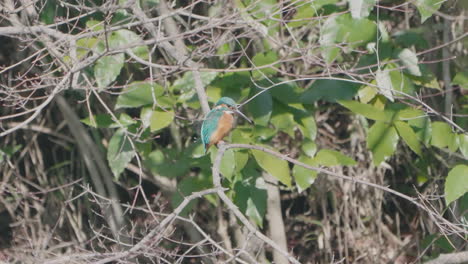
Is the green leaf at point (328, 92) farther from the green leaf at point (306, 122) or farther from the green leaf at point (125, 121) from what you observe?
the green leaf at point (125, 121)

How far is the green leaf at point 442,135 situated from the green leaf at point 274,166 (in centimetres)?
76

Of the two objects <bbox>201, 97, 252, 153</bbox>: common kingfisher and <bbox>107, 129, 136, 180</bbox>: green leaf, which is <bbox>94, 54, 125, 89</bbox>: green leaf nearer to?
<bbox>107, 129, 136, 180</bbox>: green leaf

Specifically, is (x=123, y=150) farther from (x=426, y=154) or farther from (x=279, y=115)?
(x=426, y=154)

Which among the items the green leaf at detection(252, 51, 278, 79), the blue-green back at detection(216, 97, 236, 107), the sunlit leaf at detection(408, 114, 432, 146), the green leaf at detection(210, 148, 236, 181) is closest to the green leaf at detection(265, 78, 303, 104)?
the green leaf at detection(252, 51, 278, 79)

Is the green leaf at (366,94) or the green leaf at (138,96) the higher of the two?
the green leaf at (138,96)

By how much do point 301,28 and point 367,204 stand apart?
4.55ft

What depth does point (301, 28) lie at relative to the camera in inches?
192

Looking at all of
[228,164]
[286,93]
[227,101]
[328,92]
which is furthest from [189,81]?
[328,92]

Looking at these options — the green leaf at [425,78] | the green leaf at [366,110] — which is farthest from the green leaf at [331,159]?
the green leaf at [425,78]

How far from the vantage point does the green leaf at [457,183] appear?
12.1 feet

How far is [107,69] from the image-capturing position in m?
3.88

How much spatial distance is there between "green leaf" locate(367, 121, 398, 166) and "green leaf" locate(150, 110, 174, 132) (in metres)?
1.01

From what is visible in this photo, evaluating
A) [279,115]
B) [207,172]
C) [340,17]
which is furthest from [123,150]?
[340,17]

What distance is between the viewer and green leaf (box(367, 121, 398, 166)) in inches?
158
